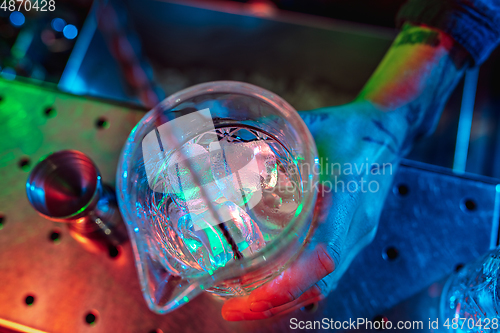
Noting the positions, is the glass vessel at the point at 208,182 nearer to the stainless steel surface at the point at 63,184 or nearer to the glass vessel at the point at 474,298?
the stainless steel surface at the point at 63,184

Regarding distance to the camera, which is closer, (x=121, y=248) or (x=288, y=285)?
(x=288, y=285)

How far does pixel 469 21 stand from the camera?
617mm

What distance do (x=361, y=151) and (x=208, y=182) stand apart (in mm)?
283

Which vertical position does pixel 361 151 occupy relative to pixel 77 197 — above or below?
above

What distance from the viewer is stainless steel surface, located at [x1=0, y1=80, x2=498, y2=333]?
520 mm

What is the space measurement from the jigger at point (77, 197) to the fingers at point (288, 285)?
9.3 inches

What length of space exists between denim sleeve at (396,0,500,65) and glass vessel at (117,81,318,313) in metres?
0.44

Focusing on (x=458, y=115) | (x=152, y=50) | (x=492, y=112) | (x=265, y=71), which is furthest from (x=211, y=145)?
(x=492, y=112)

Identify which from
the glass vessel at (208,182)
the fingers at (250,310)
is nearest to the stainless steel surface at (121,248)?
the fingers at (250,310)

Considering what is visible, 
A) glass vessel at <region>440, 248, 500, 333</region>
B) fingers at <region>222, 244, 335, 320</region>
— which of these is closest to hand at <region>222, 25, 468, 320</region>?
fingers at <region>222, 244, 335, 320</region>

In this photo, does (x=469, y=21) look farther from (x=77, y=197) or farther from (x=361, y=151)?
(x=77, y=197)

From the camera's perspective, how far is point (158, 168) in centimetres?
45

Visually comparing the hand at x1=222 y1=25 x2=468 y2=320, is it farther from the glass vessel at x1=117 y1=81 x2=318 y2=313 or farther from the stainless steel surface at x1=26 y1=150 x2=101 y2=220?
the stainless steel surface at x1=26 y1=150 x2=101 y2=220

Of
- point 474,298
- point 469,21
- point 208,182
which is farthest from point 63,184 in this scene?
point 469,21
